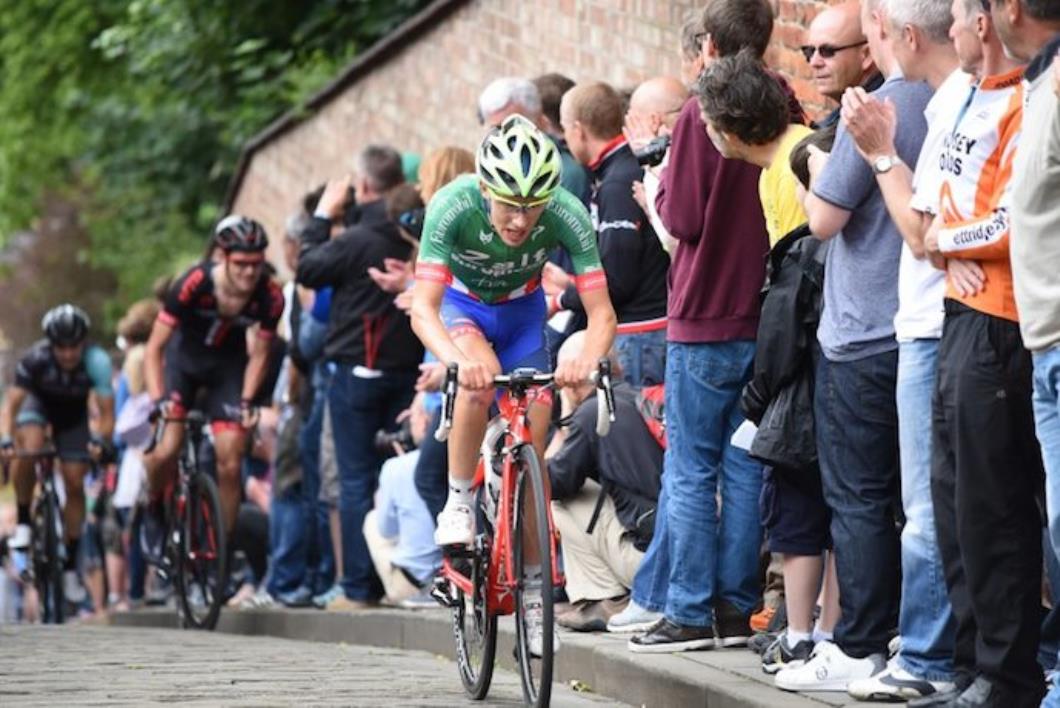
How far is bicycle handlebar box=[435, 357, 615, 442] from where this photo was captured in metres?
8.33

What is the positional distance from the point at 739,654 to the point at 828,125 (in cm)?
203

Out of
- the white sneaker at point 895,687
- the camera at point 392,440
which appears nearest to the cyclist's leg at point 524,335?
the white sneaker at point 895,687

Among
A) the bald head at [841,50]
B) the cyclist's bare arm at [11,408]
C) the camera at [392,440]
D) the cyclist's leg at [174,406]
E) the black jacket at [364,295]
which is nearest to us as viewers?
the bald head at [841,50]

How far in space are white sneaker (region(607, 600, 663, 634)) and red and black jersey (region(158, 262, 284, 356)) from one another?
5.29 metres

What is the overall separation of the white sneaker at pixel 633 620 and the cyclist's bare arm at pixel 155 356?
525 centimetres

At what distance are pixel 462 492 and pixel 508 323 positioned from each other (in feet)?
2.25

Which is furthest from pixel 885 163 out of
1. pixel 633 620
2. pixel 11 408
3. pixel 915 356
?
pixel 11 408

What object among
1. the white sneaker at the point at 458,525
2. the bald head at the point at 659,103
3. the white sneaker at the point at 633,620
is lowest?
the white sneaker at the point at 633,620

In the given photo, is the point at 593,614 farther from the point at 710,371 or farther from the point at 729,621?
the point at 710,371

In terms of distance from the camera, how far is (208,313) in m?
14.7

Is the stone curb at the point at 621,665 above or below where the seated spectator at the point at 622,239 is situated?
below

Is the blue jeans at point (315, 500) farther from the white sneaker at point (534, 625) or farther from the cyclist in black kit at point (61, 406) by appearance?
the white sneaker at point (534, 625)

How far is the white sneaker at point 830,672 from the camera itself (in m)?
7.92

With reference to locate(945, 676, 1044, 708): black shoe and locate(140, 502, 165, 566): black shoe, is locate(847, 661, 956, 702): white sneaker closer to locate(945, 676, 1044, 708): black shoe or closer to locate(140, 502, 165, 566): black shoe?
locate(945, 676, 1044, 708): black shoe
